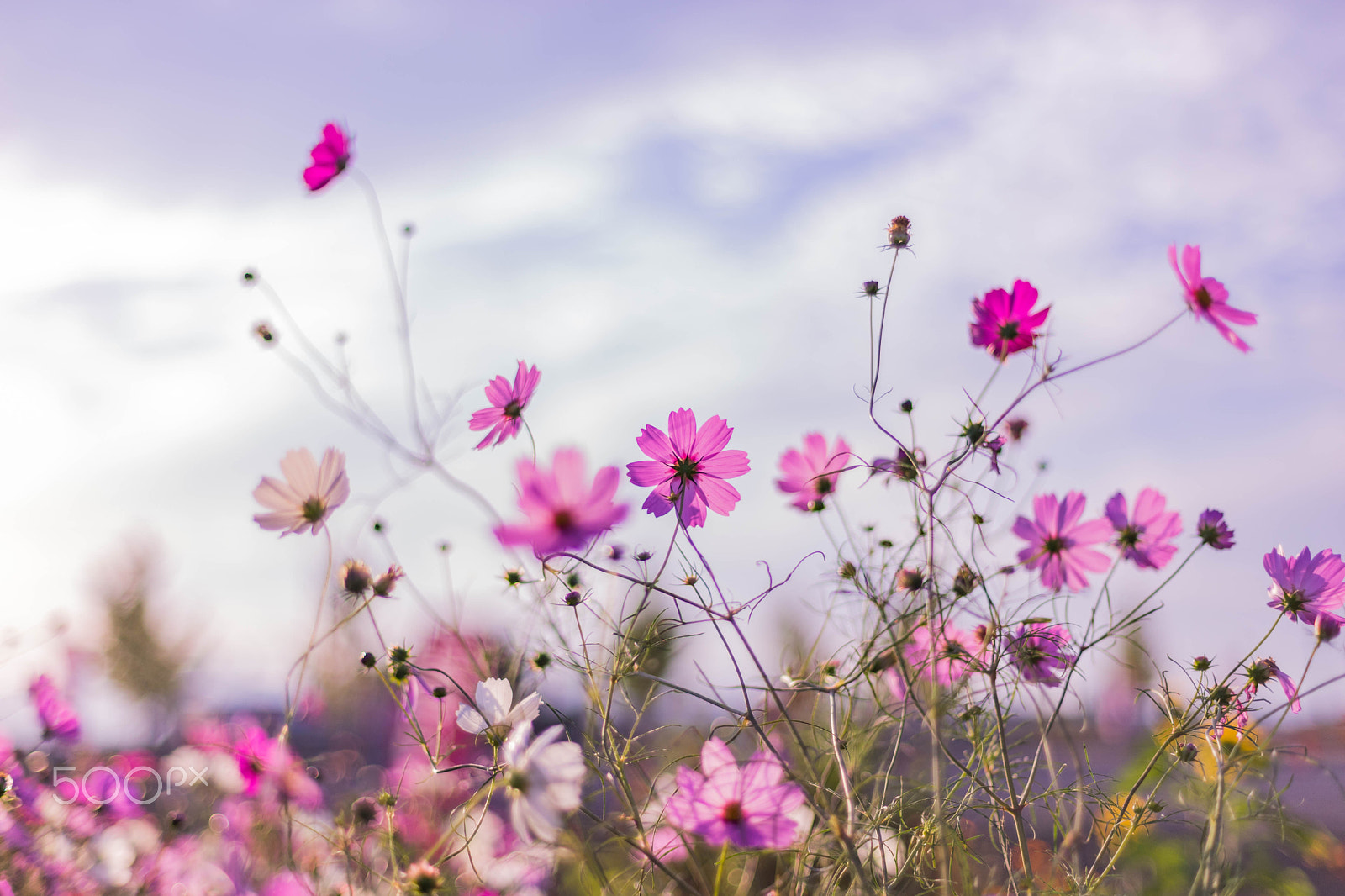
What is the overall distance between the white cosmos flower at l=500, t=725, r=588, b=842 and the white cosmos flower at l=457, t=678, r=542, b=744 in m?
0.17

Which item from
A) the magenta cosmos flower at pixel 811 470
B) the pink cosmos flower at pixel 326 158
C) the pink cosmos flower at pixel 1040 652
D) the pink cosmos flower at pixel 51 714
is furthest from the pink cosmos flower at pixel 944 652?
the pink cosmos flower at pixel 51 714

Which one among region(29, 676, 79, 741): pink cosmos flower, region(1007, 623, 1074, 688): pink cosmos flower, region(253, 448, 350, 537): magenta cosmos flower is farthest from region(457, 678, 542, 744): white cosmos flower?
region(29, 676, 79, 741): pink cosmos flower

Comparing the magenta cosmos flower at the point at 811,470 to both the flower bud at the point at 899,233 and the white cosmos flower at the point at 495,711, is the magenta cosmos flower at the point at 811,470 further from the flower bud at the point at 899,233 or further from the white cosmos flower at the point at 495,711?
the white cosmos flower at the point at 495,711

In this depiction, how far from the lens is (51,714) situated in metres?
1.48

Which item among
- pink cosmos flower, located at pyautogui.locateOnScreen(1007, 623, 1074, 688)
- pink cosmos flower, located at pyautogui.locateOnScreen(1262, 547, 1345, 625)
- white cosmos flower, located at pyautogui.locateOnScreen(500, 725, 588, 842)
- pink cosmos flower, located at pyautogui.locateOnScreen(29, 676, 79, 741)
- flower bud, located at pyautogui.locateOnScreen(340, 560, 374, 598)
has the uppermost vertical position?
Result: pink cosmos flower, located at pyautogui.locateOnScreen(1262, 547, 1345, 625)

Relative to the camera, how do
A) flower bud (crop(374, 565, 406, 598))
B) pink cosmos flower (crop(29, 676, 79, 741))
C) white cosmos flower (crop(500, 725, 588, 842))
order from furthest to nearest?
pink cosmos flower (crop(29, 676, 79, 741)), flower bud (crop(374, 565, 406, 598)), white cosmos flower (crop(500, 725, 588, 842))

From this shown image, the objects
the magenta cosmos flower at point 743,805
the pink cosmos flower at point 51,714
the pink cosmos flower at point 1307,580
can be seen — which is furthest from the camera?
the pink cosmos flower at point 51,714

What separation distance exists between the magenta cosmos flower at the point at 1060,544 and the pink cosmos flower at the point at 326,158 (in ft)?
2.98

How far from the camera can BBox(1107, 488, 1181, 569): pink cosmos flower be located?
0.97 m

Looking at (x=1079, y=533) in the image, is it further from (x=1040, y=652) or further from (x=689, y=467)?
(x=689, y=467)

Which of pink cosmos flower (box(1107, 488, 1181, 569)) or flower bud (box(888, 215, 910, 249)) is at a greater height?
flower bud (box(888, 215, 910, 249))

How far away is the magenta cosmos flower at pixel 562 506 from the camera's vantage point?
2.04ft

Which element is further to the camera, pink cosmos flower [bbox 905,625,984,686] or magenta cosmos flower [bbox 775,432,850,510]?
magenta cosmos flower [bbox 775,432,850,510]

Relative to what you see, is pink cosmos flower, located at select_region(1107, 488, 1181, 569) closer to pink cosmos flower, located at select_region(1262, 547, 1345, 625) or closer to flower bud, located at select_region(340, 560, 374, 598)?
pink cosmos flower, located at select_region(1262, 547, 1345, 625)
